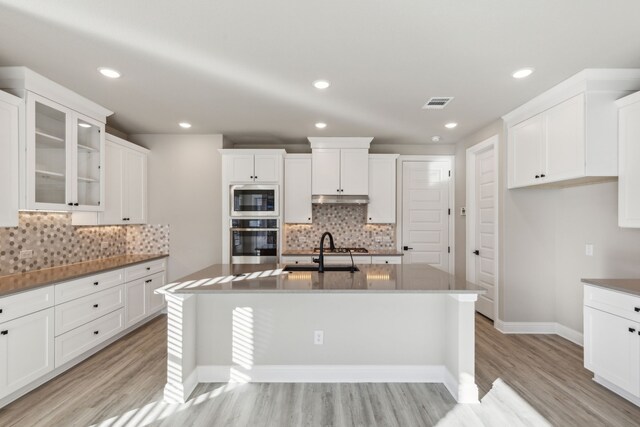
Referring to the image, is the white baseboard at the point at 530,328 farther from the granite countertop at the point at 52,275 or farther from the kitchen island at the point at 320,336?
the granite countertop at the point at 52,275

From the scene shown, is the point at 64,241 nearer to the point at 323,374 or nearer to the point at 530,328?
the point at 323,374

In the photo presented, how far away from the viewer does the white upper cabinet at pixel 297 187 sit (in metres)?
4.78

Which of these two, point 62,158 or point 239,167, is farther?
point 239,167

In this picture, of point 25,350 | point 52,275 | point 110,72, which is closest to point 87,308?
point 52,275

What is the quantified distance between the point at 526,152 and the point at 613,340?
6.37ft

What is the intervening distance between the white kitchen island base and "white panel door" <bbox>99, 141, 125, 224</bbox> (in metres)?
2.06

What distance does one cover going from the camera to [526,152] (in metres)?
3.54

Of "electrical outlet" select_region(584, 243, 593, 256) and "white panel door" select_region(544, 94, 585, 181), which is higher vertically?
"white panel door" select_region(544, 94, 585, 181)

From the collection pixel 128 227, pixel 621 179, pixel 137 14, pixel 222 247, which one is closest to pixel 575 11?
pixel 621 179

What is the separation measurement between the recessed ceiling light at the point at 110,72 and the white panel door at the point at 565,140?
3.96 metres

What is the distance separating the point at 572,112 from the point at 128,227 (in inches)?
214

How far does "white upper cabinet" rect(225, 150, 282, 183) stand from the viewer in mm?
4613

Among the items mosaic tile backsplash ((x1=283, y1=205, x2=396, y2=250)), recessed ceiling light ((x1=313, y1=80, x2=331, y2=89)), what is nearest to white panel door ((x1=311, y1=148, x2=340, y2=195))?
mosaic tile backsplash ((x1=283, y1=205, x2=396, y2=250))

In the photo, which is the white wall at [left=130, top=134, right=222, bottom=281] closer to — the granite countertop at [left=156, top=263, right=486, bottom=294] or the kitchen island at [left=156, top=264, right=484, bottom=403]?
the granite countertop at [left=156, top=263, right=486, bottom=294]
